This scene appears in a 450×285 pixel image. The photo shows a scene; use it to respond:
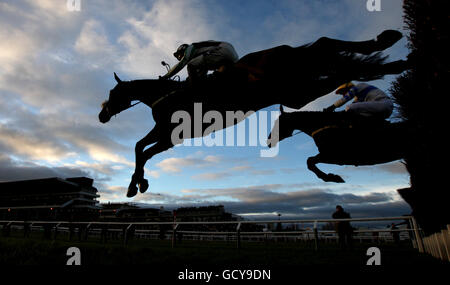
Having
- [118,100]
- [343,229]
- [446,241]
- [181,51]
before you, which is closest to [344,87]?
[181,51]

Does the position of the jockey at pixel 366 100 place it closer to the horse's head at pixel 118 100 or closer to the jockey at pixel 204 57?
the jockey at pixel 204 57

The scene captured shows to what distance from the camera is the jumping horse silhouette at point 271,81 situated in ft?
11.0

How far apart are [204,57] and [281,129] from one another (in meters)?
1.62

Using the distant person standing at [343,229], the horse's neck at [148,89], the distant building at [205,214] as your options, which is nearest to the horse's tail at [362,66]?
the horse's neck at [148,89]

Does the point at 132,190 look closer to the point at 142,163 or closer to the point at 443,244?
the point at 142,163

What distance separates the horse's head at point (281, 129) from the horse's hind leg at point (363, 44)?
0.94m

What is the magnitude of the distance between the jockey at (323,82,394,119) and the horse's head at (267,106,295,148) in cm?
69

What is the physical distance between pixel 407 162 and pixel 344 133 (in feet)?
3.45

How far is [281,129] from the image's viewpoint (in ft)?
12.1

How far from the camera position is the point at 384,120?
336 centimetres

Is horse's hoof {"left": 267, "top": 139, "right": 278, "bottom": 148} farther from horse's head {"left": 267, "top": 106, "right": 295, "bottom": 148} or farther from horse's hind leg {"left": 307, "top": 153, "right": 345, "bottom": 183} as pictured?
horse's hind leg {"left": 307, "top": 153, "right": 345, "bottom": 183}

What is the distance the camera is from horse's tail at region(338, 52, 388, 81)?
3.29 meters
